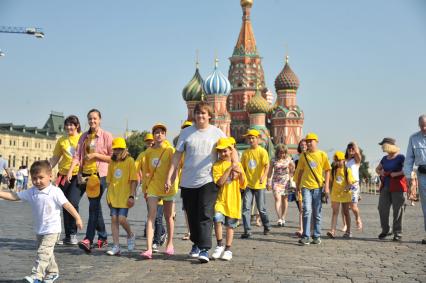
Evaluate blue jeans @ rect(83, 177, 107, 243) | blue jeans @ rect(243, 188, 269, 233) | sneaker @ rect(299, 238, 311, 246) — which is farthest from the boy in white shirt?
blue jeans @ rect(243, 188, 269, 233)

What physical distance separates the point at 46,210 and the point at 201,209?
6.28 ft

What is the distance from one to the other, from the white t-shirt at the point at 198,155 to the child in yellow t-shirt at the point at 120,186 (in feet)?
2.58

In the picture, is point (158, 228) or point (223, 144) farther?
point (158, 228)

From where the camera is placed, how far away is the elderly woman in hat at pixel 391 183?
998 centimetres

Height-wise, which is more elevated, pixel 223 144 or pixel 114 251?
pixel 223 144

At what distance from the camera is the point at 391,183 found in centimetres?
1008

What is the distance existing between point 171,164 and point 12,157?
92558mm

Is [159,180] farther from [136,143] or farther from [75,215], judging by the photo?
[136,143]

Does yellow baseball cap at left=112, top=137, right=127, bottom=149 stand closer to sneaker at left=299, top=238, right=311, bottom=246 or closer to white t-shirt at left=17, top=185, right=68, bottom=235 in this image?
white t-shirt at left=17, top=185, right=68, bottom=235

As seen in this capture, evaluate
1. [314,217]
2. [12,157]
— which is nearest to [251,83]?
[12,157]

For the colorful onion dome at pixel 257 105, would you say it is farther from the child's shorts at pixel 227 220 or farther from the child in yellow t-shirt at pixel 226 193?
the child's shorts at pixel 227 220

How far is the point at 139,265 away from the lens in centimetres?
669

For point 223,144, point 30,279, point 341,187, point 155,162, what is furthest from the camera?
point 341,187

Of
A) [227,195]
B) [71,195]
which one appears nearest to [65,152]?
[71,195]
